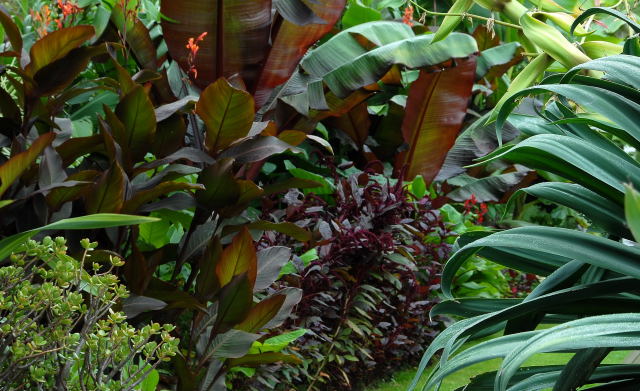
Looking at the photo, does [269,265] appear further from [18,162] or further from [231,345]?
[18,162]

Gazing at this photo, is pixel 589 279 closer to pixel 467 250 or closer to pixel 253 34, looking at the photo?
pixel 467 250

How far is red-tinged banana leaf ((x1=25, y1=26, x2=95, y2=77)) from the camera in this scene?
2711mm

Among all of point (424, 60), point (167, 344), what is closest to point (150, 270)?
point (167, 344)

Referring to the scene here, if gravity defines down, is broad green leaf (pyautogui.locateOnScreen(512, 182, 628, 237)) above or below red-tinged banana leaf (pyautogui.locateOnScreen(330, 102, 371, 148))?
above

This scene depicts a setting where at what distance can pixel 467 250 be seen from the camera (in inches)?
58.3

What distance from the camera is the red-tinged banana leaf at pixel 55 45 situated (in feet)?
8.89

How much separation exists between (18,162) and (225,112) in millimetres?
775

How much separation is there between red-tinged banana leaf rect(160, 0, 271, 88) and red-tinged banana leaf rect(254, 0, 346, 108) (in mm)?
114

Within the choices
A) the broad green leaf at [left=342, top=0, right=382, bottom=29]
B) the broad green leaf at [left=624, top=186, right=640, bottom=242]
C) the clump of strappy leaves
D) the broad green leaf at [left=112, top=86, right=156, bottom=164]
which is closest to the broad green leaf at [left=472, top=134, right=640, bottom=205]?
the broad green leaf at [left=624, top=186, right=640, bottom=242]

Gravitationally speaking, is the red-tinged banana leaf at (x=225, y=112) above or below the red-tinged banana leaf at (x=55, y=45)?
below

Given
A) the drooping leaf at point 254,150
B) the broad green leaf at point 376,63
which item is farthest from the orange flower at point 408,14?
the drooping leaf at point 254,150

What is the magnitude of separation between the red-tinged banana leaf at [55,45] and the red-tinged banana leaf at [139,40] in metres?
1.63

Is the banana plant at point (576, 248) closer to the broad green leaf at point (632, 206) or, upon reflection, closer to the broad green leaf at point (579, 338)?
the broad green leaf at point (579, 338)

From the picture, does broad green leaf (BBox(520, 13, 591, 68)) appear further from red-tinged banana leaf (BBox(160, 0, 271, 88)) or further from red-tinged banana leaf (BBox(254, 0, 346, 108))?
red-tinged banana leaf (BBox(254, 0, 346, 108))
